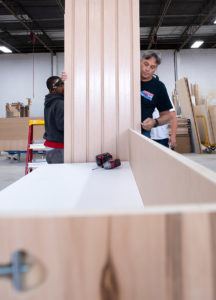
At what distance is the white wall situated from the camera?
10.1 m

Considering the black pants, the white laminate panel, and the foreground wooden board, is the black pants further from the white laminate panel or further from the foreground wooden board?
the foreground wooden board

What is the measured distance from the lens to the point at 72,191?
1043mm

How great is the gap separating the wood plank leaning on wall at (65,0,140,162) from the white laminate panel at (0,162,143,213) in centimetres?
31

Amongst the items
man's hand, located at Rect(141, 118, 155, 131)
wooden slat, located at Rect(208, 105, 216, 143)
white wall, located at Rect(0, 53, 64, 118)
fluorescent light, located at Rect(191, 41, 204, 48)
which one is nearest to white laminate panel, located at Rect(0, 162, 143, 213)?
man's hand, located at Rect(141, 118, 155, 131)

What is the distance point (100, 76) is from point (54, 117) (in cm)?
54

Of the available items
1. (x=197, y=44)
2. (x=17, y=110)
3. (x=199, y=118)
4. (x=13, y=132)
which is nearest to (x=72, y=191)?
(x=13, y=132)

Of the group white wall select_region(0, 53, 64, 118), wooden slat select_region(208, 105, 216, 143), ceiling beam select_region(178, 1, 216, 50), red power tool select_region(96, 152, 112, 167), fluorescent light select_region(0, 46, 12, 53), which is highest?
ceiling beam select_region(178, 1, 216, 50)

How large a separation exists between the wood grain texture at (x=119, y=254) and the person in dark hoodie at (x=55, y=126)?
174cm

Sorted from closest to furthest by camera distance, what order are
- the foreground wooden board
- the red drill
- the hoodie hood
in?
the foreground wooden board → the red drill → the hoodie hood

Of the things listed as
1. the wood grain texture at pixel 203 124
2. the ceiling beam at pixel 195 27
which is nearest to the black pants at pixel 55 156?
the wood grain texture at pixel 203 124

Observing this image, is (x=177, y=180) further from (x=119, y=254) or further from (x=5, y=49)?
(x=5, y=49)

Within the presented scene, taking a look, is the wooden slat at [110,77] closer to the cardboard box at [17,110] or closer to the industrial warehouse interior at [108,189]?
the industrial warehouse interior at [108,189]

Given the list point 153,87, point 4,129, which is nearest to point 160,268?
point 153,87

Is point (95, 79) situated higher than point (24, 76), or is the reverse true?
point (24, 76)
